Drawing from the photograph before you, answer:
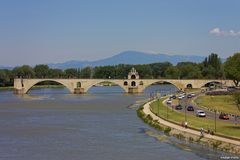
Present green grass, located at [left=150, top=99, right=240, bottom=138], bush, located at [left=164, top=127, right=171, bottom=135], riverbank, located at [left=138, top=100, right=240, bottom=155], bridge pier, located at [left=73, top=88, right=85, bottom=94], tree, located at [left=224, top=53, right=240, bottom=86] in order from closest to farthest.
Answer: riverbank, located at [left=138, top=100, right=240, bottom=155]
green grass, located at [left=150, top=99, right=240, bottom=138]
bush, located at [left=164, top=127, right=171, bottom=135]
tree, located at [left=224, top=53, right=240, bottom=86]
bridge pier, located at [left=73, top=88, right=85, bottom=94]

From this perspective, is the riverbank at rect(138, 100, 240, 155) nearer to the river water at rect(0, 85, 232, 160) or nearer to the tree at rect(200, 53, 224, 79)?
the river water at rect(0, 85, 232, 160)

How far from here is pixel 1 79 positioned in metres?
178

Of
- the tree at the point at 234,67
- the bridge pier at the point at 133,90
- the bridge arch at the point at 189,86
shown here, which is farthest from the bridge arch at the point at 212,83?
the tree at the point at 234,67

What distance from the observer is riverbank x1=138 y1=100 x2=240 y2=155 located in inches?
1596

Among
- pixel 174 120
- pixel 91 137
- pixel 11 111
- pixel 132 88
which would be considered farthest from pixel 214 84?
pixel 91 137

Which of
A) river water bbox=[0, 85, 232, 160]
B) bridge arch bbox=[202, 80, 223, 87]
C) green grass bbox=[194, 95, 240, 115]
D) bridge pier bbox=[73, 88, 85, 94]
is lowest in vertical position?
river water bbox=[0, 85, 232, 160]

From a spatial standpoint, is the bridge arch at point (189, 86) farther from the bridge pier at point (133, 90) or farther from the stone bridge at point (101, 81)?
the bridge pier at point (133, 90)

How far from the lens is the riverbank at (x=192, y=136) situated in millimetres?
40531

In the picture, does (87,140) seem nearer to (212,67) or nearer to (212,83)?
(212,83)

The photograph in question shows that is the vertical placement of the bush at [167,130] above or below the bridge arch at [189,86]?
below

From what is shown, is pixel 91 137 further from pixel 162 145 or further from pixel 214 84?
pixel 214 84

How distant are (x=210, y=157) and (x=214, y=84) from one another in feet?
384

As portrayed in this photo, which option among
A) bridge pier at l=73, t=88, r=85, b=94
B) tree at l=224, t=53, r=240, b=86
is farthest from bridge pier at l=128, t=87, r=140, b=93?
tree at l=224, t=53, r=240, b=86

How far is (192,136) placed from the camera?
47281mm
